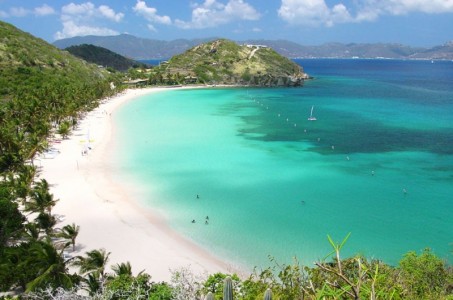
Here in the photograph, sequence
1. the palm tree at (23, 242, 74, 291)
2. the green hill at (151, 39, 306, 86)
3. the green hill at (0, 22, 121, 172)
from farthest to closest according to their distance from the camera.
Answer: the green hill at (151, 39, 306, 86) < the green hill at (0, 22, 121, 172) < the palm tree at (23, 242, 74, 291)

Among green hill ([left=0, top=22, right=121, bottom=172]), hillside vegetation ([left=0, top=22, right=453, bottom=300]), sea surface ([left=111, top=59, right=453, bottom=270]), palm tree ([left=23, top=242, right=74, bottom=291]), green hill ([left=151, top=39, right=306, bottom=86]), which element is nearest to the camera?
hillside vegetation ([left=0, top=22, right=453, bottom=300])

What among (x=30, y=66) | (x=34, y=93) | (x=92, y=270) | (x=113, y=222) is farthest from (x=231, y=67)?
(x=92, y=270)

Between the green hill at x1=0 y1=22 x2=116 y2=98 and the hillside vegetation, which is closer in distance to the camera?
the hillside vegetation

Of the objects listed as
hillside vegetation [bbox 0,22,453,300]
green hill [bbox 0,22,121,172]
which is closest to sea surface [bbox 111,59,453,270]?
hillside vegetation [bbox 0,22,453,300]

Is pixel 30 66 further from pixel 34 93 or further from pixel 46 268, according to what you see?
pixel 46 268

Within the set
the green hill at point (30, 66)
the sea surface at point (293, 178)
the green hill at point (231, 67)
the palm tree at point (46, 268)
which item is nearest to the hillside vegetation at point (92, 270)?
the palm tree at point (46, 268)

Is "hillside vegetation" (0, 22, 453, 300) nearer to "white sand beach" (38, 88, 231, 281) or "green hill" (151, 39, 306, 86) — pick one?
"white sand beach" (38, 88, 231, 281)
